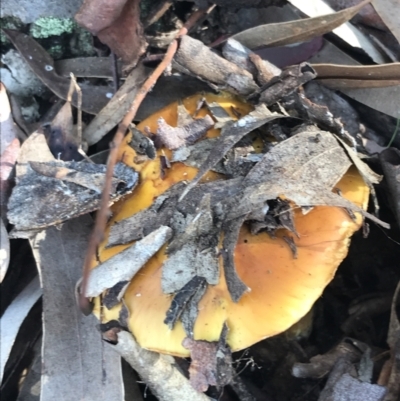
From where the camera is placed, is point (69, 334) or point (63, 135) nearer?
point (69, 334)

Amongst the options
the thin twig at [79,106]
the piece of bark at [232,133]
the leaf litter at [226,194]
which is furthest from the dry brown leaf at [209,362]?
the thin twig at [79,106]

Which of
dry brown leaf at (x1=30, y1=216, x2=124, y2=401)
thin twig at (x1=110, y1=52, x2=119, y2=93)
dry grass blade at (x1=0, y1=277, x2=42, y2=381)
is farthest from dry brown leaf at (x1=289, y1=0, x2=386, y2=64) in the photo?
dry grass blade at (x1=0, y1=277, x2=42, y2=381)

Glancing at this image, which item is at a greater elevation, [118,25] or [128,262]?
[118,25]

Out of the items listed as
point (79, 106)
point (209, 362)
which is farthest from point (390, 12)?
point (209, 362)

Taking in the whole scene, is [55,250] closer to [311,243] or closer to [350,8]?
[311,243]

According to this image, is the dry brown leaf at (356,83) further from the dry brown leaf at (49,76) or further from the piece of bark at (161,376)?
the piece of bark at (161,376)

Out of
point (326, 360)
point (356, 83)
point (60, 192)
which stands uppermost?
point (356, 83)

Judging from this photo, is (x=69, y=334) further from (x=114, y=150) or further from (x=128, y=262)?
(x=114, y=150)
